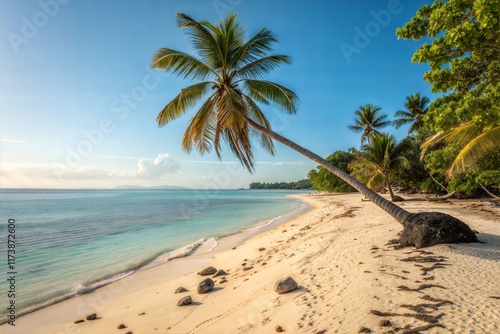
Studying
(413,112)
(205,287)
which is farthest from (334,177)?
(205,287)

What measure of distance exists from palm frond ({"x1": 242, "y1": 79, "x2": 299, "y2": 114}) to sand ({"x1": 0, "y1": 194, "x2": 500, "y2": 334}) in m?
5.11

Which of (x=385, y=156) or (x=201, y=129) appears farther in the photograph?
(x=385, y=156)

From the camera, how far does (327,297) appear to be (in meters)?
4.22

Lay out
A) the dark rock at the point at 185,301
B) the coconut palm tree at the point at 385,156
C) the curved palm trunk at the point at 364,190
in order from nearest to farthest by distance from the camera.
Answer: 1. the dark rock at the point at 185,301
2. the curved palm trunk at the point at 364,190
3. the coconut palm tree at the point at 385,156

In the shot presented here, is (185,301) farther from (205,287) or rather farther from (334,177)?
(334,177)

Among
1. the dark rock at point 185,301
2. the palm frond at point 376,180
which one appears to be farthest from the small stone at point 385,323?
the palm frond at point 376,180

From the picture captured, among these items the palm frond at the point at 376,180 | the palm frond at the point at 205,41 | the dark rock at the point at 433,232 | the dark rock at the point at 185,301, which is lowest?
the dark rock at the point at 185,301

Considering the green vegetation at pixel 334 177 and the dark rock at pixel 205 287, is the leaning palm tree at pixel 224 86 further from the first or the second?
the green vegetation at pixel 334 177

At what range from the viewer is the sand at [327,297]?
332cm

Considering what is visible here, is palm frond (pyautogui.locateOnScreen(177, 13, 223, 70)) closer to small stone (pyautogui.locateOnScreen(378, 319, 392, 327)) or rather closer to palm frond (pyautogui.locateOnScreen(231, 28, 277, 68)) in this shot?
palm frond (pyautogui.locateOnScreen(231, 28, 277, 68))

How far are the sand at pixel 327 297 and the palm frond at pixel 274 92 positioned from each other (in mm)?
5112

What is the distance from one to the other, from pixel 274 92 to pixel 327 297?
23.0 ft

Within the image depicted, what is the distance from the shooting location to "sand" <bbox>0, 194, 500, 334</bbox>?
332cm

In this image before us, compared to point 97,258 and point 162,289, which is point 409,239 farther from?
point 97,258
